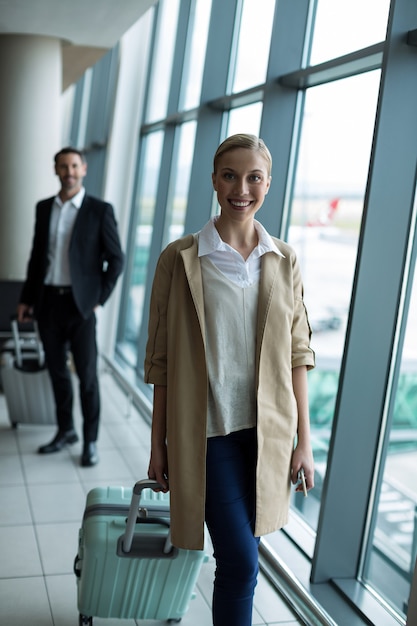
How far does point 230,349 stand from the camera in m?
2.05

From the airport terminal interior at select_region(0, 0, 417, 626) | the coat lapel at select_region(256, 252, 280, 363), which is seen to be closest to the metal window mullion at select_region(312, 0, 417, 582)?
the airport terminal interior at select_region(0, 0, 417, 626)

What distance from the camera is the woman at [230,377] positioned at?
2.02 m

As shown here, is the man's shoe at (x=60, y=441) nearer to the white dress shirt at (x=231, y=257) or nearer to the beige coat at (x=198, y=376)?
the beige coat at (x=198, y=376)

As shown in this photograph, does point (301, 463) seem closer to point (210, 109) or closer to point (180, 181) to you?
point (210, 109)

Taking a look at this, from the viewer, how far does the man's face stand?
14.1ft

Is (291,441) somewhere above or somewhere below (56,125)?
below

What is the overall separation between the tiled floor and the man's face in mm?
1664

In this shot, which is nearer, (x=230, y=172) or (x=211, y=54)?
(x=230, y=172)

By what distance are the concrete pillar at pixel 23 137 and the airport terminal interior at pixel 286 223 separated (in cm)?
2

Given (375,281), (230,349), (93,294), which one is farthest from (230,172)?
(93,294)

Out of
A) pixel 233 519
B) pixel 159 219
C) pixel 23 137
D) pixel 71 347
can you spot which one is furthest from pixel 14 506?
pixel 23 137

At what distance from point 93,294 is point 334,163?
1.58 metres

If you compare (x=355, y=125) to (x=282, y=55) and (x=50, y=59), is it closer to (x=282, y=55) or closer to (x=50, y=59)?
(x=282, y=55)

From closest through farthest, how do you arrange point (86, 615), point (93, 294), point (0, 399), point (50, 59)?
point (86, 615), point (93, 294), point (0, 399), point (50, 59)
